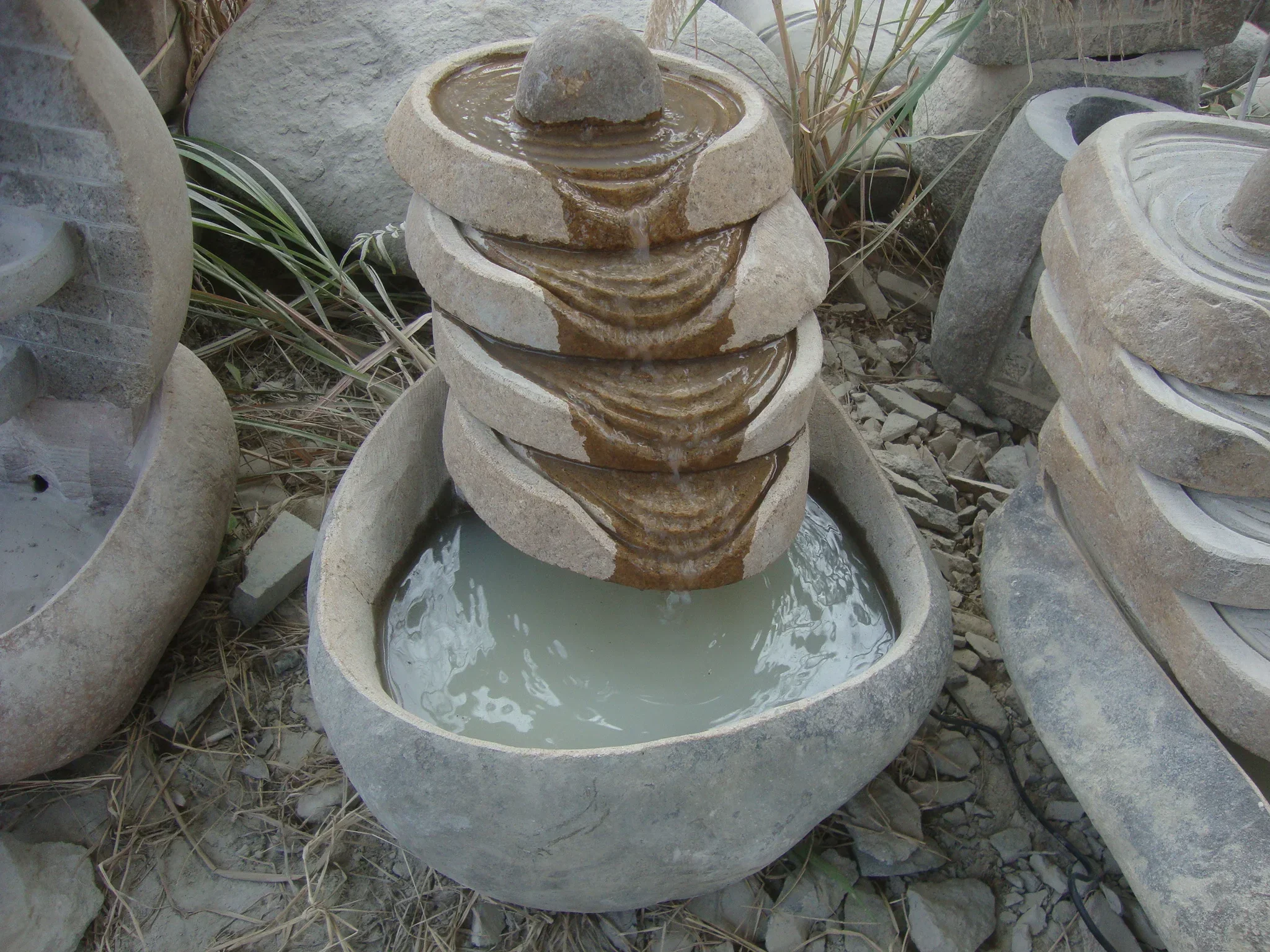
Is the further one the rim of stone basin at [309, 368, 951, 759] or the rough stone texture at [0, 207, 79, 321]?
the rough stone texture at [0, 207, 79, 321]

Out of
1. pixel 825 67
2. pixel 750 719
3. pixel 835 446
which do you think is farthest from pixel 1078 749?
pixel 825 67

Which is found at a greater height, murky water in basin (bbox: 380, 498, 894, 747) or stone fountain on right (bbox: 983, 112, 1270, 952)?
stone fountain on right (bbox: 983, 112, 1270, 952)

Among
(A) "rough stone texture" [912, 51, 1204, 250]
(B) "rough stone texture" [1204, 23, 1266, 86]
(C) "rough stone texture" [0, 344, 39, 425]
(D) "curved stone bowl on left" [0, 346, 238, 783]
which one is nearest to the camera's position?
(D) "curved stone bowl on left" [0, 346, 238, 783]

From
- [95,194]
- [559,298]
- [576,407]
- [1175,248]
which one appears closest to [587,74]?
[559,298]

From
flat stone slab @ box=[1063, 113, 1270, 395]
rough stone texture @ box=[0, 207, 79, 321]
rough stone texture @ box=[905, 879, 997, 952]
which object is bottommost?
rough stone texture @ box=[905, 879, 997, 952]

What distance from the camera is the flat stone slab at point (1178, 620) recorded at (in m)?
1.39

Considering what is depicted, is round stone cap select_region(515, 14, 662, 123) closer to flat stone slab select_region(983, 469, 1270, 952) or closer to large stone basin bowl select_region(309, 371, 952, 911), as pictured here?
large stone basin bowl select_region(309, 371, 952, 911)

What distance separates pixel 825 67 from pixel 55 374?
2.19 meters

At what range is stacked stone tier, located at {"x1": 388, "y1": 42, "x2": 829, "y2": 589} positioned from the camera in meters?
1.50

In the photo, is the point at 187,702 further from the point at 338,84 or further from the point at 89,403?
the point at 338,84

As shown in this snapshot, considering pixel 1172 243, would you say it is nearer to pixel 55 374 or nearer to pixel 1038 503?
pixel 1038 503

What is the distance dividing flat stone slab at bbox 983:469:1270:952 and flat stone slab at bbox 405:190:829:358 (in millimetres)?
640

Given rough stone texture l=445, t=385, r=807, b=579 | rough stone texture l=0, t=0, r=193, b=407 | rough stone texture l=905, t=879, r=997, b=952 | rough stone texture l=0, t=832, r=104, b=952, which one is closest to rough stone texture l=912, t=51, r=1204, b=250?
rough stone texture l=445, t=385, r=807, b=579

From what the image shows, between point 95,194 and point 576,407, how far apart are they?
89 cm
